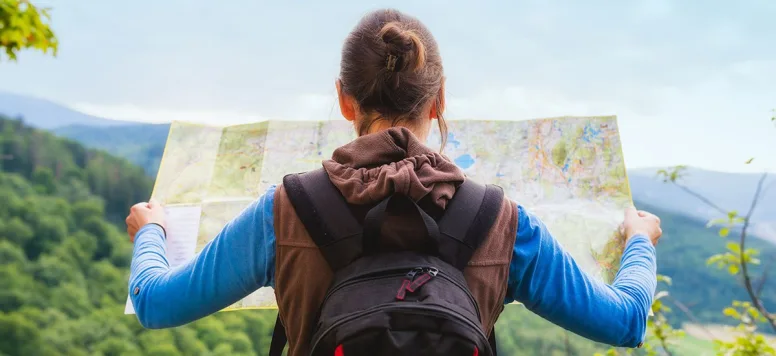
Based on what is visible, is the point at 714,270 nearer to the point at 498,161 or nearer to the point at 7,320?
the point at 498,161

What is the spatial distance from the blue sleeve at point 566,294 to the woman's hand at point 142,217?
71 cm

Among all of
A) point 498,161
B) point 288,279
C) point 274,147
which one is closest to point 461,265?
point 288,279

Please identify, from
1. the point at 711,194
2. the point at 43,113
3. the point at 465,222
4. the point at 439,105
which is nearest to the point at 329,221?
the point at 465,222

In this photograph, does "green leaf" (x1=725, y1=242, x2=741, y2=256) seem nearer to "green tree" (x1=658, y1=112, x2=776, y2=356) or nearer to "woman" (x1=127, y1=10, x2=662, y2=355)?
"green tree" (x1=658, y1=112, x2=776, y2=356)

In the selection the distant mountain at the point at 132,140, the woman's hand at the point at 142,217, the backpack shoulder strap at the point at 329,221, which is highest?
the backpack shoulder strap at the point at 329,221

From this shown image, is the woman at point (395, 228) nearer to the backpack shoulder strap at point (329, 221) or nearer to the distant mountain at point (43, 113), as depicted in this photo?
the backpack shoulder strap at point (329, 221)

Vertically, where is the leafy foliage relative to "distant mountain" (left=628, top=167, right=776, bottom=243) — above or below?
below

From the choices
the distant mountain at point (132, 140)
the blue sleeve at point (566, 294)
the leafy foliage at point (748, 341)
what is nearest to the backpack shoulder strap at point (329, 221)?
the blue sleeve at point (566, 294)

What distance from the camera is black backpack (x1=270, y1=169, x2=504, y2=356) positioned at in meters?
0.74

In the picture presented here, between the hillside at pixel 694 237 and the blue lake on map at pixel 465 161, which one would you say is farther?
the hillside at pixel 694 237

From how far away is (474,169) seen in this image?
1460mm

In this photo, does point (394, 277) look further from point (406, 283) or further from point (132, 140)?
point (132, 140)

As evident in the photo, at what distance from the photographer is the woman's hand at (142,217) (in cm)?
122

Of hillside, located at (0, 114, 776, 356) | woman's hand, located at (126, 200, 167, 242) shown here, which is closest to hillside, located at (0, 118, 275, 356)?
hillside, located at (0, 114, 776, 356)
